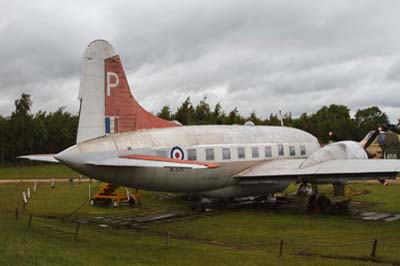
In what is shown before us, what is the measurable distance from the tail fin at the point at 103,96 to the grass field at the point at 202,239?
13.4 feet

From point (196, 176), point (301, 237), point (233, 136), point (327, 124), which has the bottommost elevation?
point (301, 237)

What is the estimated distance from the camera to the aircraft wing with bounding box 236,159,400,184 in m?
19.0

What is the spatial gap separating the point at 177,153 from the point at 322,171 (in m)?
6.74

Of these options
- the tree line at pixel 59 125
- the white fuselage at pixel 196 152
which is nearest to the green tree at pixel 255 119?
the tree line at pixel 59 125

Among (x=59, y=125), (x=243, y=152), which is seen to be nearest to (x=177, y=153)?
(x=243, y=152)

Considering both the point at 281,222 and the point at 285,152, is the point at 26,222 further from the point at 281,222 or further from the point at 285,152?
the point at 285,152

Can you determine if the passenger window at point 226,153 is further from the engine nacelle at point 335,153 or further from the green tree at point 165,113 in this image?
the green tree at point 165,113

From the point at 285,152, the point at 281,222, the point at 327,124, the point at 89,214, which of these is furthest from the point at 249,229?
the point at 327,124

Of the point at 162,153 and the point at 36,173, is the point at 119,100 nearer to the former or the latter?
the point at 162,153

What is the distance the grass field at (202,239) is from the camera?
1212 centimetres

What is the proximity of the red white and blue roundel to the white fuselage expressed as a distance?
0.14 ft

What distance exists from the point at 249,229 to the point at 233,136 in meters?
5.35

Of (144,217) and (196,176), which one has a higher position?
→ (196,176)

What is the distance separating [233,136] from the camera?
21703mm
